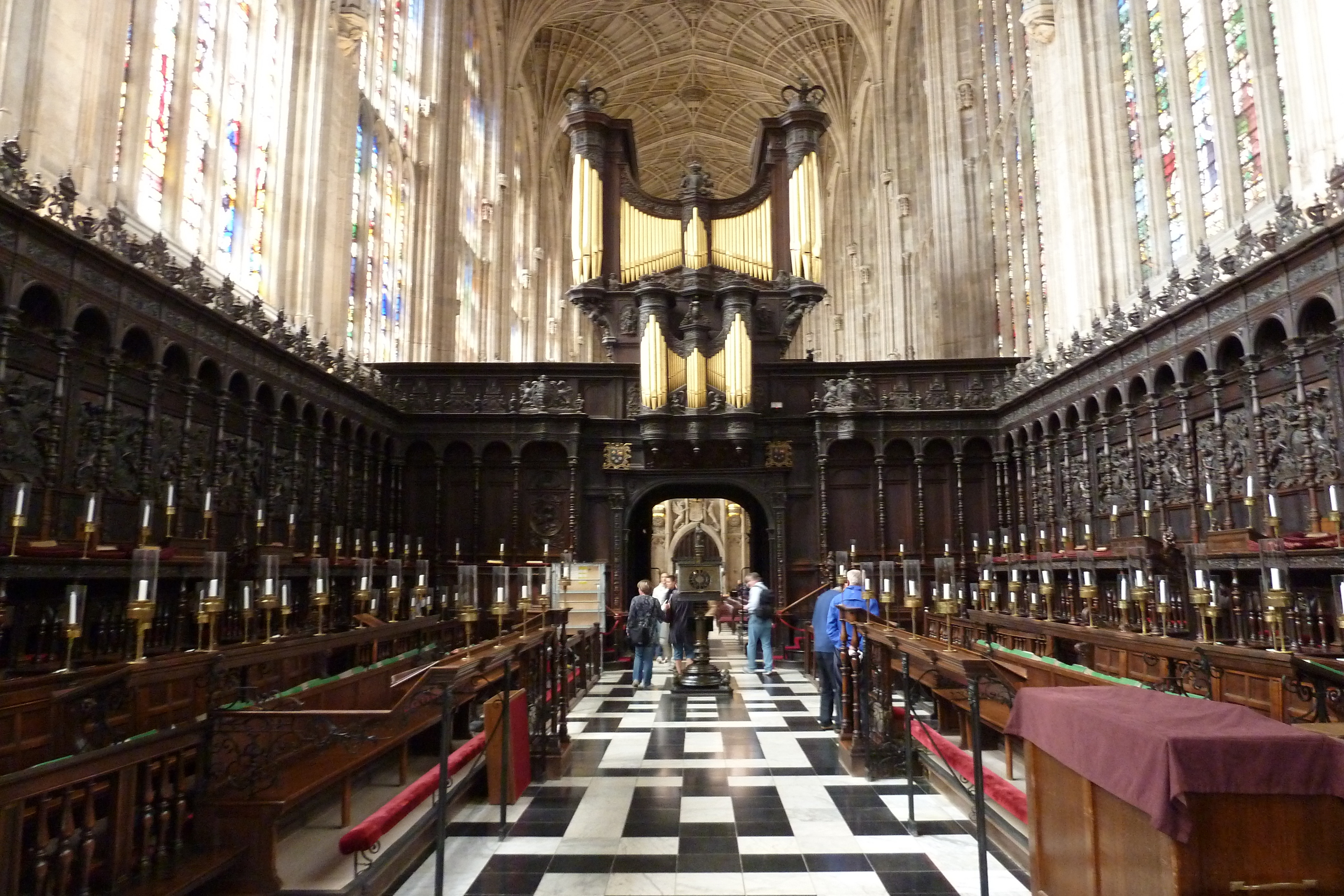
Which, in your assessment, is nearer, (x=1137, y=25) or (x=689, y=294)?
(x=1137, y=25)

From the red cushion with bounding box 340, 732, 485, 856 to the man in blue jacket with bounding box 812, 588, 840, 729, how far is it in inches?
138

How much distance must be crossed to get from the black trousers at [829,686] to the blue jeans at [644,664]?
328cm

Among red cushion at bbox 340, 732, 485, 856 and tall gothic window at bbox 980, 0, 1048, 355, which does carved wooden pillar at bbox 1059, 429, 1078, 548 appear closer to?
tall gothic window at bbox 980, 0, 1048, 355

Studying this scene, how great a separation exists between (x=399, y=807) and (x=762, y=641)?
893cm

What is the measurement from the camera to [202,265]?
9484 mm

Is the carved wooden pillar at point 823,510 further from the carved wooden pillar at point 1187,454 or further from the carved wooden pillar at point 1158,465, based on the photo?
the carved wooden pillar at point 1187,454

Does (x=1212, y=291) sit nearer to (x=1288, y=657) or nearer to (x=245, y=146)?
(x=1288, y=657)

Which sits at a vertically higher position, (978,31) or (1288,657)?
(978,31)

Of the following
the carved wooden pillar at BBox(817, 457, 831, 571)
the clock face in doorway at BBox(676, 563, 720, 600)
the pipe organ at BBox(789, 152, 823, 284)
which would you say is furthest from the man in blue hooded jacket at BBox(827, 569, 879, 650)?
the pipe organ at BBox(789, 152, 823, 284)

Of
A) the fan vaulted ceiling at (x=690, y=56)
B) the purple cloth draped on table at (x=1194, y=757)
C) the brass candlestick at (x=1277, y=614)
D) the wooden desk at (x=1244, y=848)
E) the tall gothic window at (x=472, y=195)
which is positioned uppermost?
the fan vaulted ceiling at (x=690, y=56)

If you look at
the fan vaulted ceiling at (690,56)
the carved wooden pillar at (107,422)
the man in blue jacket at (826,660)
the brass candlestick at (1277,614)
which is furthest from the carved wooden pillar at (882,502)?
the fan vaulted ceiling at (690,56)

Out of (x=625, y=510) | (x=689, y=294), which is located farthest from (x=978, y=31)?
(x=625, y=510)

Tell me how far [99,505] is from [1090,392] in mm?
11989

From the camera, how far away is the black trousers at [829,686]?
8.32 m
